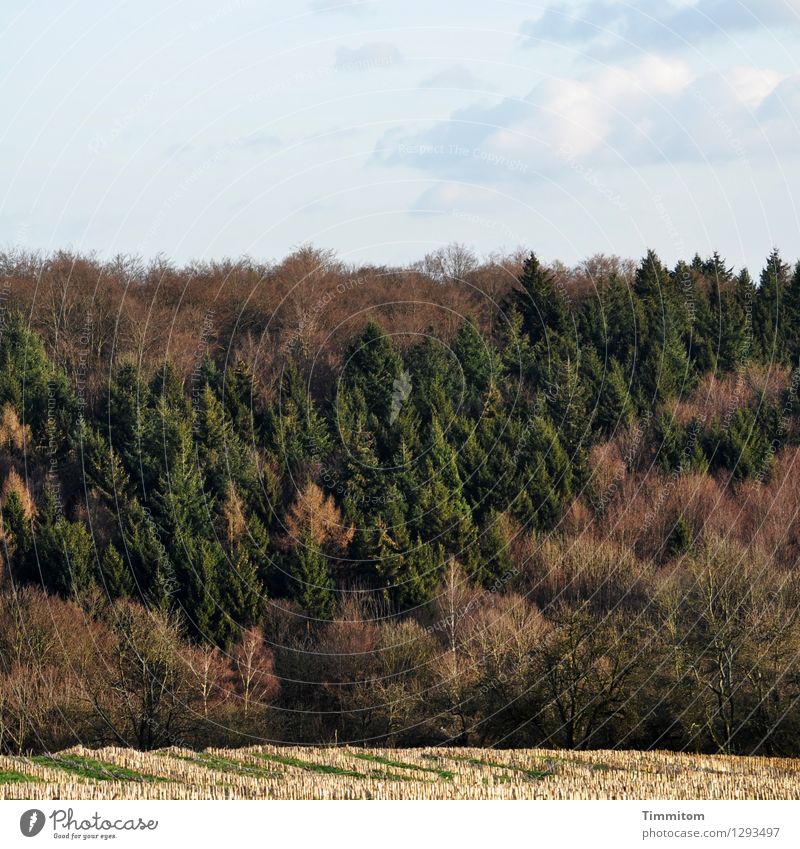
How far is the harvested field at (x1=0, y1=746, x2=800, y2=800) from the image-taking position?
29.9m

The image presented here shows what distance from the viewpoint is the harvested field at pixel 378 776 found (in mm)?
29875

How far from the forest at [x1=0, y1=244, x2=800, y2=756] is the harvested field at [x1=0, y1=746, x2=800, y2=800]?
35.2 ft

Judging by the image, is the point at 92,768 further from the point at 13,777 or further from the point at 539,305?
the point at 539,305

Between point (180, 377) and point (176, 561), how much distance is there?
52.7ft

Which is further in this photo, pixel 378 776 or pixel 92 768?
pixel 378 776

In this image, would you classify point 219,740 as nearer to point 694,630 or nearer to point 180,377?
point 694,630

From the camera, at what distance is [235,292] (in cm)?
9769

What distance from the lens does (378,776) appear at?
32.9 m

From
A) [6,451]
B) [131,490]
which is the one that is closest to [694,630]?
[131,490]
